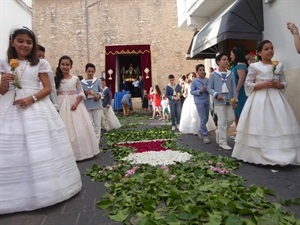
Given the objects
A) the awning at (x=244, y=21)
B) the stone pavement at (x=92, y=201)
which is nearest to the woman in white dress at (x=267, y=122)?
the stone pavement at (x=92, y=201)

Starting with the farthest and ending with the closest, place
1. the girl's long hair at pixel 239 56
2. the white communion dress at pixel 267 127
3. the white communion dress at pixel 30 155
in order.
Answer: the girl's long hair at pixel 239 56 → the white communion dress at pixel 267 127 → the white communion dress at pixel 30 155

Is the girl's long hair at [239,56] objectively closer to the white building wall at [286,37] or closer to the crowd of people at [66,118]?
the crowd of people at [66,118]

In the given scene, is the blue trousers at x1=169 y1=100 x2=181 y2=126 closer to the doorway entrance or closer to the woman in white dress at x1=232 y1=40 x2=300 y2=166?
the woman in white dress at x1=232 y1=40 x2=300 y2=166

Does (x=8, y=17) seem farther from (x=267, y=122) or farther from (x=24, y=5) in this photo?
(x=267, y=122)

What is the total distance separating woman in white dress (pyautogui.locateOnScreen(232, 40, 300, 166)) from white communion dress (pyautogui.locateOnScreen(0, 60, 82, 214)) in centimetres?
271

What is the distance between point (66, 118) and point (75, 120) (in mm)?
164

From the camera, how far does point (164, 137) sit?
812 centimetres

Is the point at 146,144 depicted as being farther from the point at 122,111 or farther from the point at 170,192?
the point at 122,111

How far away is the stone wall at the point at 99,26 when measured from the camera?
2028 centimetres

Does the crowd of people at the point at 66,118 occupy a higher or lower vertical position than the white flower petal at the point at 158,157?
higher

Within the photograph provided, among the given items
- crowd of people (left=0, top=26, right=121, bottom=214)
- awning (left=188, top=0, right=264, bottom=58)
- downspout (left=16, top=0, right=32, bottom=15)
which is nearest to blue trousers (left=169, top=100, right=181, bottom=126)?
awning (left=188, top=0, right=264, bottom=58)

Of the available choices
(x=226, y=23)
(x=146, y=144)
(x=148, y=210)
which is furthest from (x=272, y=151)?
(x=226, y=23)

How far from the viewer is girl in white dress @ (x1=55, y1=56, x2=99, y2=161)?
5559 mm

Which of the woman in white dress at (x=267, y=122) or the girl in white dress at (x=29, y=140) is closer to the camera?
the girl in white dress at (x=29, y=140)
